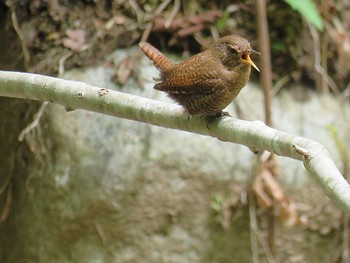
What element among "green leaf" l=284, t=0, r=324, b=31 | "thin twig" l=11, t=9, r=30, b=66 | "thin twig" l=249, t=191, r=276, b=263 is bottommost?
"thin twig" l=249, t=191, r=276, b=263

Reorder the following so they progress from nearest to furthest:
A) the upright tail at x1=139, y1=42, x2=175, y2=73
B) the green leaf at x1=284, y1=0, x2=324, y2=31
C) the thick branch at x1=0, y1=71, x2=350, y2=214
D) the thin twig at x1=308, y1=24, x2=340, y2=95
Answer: the thick branch at x1=0, y1=71, x2=350, y2=214, the upright tail at x1=139, y1=42, x2=175, y2=73, the green leaf at x1=284, y1=0, x2=324, y2=31, the thin twig at x1=308, y1=24, x2=340, y2=95

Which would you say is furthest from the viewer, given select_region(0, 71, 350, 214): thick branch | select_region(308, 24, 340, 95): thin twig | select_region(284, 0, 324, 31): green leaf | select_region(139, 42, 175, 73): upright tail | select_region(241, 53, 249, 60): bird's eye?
select_region(308, 24, 340, 95): thin twig

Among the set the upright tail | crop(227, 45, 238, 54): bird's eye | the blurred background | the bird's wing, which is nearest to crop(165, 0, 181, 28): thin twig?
the blurred background

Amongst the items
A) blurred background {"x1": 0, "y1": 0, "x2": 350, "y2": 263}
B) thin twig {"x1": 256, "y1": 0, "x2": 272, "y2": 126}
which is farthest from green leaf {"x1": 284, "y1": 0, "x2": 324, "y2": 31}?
thin twig {"x1": 256, "y1": 0, "x2": 272, "y2": 126}

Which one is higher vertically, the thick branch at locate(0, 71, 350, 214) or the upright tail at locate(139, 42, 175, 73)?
the thick branch at locate(0, 71, 350, 214)

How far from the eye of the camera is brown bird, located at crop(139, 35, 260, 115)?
237 cm

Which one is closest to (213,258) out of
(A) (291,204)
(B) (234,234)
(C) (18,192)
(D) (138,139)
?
(B) (234,234)

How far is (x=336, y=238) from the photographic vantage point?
3578 millimetres

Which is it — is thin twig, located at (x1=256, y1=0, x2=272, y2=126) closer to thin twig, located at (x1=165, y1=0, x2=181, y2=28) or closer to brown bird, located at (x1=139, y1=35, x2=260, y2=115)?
thin twig, located at (x1=165, y1=0, x2=181, y2=28)

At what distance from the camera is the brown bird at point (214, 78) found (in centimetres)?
237

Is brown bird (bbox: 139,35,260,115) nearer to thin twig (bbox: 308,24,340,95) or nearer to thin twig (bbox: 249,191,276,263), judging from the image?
thin twig (bbox: 249,191,276,263)

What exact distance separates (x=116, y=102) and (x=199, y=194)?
4.06ft

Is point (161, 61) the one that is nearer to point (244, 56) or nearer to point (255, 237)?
point (244, 56)

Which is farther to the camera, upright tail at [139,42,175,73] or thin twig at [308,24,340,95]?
thin twig at [308,24,340,95]
